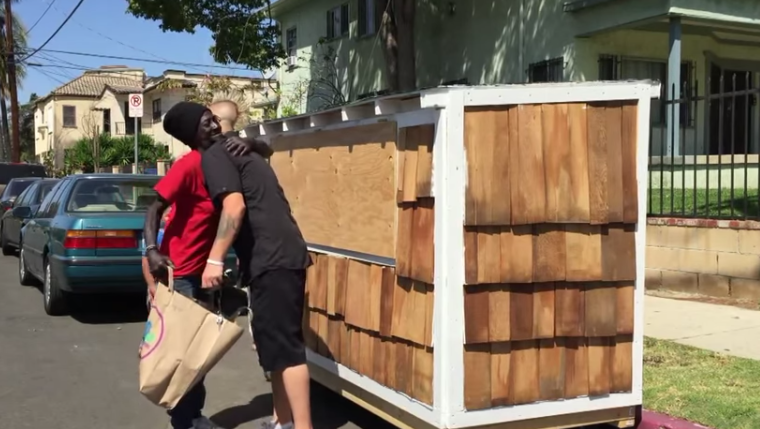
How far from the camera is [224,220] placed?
382cm

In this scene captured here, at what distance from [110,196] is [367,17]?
12.4m

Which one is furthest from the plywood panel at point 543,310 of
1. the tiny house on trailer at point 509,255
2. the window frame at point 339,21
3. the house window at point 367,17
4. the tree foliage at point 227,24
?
the window frame at point 339,21

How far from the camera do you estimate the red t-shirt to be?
4.13 meters

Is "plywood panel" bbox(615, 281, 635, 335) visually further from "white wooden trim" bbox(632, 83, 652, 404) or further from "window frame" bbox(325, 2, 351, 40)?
"window frame" bbox(325, 2, 351, 40)

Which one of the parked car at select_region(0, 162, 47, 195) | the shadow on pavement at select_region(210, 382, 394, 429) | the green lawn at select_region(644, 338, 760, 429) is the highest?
the parked car at select_region(0, 162, 47, 195)

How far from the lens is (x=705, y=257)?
328 inches

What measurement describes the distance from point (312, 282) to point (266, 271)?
3.86 feet

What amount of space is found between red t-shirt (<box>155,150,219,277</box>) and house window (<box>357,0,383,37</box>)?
15.3 meters

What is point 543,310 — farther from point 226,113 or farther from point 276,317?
point 226,113

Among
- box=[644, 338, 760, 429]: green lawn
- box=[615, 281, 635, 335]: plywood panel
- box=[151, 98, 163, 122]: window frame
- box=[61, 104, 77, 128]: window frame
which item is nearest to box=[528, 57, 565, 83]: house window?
box=[644, 338, 760, 429]: green lawn

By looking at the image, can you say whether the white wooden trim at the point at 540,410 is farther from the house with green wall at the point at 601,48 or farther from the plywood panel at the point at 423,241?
the house with green wall at the point at 601,48

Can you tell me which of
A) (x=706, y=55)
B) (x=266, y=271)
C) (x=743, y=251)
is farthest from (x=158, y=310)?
(x=706, y=55)

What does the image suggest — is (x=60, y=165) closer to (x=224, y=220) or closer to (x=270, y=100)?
(x=270, y=100)

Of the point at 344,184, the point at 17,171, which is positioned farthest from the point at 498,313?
the point at 17,171
